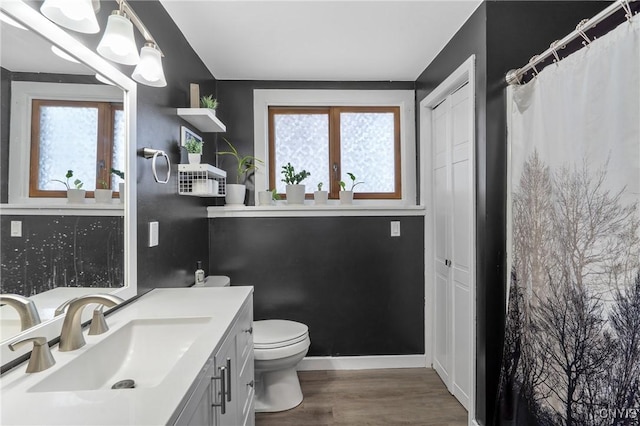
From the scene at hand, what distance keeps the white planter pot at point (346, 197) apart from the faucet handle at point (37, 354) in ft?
6.50

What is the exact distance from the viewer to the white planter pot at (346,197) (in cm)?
253

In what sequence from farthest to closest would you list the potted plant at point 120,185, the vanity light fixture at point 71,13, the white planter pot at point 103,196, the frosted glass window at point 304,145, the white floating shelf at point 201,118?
1. the frosted glass window at point 304,145
2. the white floating shelf at point 201,118
3. the potted plant at point 120,185
4. the white planter pot at point 103,196
5. the vanity light fixture at point 71,13

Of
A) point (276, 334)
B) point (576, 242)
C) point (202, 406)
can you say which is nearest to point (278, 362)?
point (276, 334)

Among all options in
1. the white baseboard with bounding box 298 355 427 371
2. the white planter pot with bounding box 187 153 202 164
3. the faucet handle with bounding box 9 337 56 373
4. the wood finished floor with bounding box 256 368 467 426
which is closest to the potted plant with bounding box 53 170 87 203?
the faucet handle with bounding box 9 337 56 373

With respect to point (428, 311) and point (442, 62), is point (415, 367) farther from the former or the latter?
point (442, 62)

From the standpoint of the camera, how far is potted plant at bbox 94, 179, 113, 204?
1136mm

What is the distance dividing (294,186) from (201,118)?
0.82 m

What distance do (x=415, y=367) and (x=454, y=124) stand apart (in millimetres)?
1829

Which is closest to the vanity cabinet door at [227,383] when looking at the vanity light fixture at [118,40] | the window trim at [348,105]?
the vanity light fixture at [118,40]

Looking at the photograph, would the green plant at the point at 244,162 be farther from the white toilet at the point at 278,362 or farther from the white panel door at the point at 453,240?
the white panel door at the point at 453,240

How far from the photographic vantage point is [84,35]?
3.62 ft

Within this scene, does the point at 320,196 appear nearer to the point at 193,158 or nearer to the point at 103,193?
the point at 193,158

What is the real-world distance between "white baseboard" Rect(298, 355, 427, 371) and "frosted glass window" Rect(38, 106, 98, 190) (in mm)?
1990

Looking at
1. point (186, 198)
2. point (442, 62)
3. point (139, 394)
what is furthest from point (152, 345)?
point (442, 62)
